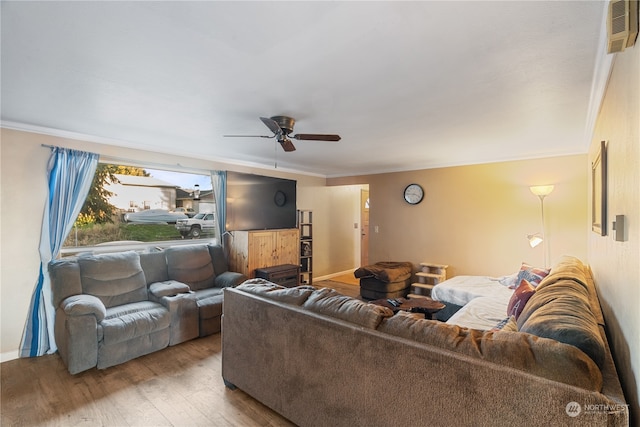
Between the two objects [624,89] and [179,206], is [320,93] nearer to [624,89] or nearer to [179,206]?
[624,89]

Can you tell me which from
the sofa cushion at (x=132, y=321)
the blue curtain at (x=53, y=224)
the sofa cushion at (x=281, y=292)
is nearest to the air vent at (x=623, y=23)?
the sofa cushion at (x=281, y=292)

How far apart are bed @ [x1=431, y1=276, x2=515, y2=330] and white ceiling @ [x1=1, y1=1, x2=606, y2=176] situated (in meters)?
1.88

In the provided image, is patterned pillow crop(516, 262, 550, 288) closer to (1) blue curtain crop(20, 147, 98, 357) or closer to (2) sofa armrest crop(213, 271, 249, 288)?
(2) sofa armrest crop(213, 271, 249, 288)

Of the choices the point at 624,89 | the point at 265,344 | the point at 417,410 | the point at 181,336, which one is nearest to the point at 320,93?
the point at 624,89

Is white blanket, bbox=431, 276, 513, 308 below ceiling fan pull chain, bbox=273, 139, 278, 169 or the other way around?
below

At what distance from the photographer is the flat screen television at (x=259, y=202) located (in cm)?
462

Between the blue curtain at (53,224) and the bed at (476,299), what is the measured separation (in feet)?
13.6

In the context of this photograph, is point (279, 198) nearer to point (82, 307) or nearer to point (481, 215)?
point (82, 307)

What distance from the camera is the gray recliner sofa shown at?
268 cm

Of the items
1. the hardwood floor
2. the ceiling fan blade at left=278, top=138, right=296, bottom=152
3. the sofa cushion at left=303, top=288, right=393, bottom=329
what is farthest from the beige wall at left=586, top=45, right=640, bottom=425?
the ceiling fan blade at left=278, top=138, right=296, bottom=152

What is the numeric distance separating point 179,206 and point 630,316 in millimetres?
4581

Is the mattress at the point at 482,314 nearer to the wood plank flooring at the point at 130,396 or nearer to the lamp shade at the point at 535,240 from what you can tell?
the lamp shade at the point at 535,240

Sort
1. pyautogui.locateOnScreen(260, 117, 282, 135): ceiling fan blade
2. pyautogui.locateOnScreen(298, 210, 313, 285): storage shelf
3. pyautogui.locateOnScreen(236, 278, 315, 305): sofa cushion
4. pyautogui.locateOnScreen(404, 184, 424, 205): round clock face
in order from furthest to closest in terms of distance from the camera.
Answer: pyautogui.locateOnScreen(298, 210, 313, 285): storage shelf → pyautogui.locateOnScreen(404, 184, 424, 205): round clock face → pyautogui.locateOnScreen(260, 117, 282, 135): ceiling fan blade → pyautogui.locateOnScreen(236, 278, 315, 305): sofa cushion

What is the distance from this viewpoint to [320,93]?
2240 mm
